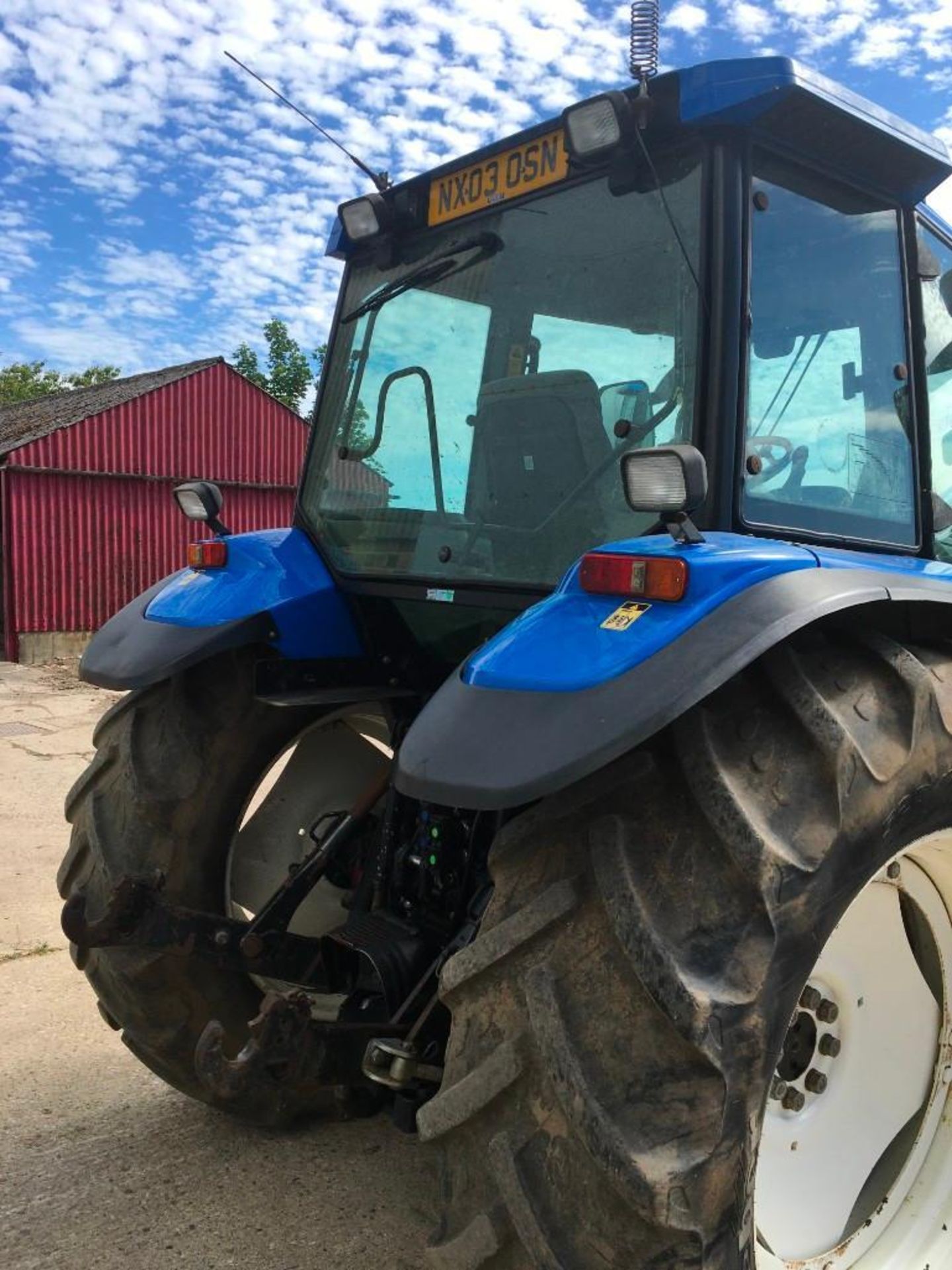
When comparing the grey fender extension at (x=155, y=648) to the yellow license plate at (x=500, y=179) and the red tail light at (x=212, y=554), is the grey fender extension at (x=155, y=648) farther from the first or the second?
the yellow license plate at (x=500, y=179)

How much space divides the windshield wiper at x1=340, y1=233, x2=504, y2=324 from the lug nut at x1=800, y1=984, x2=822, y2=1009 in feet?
5.48

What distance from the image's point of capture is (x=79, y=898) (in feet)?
7.45

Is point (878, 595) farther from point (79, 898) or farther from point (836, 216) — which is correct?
point (79, 898)

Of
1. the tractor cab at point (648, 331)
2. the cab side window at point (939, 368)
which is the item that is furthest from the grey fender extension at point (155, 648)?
the cab side window at point (939, 368)

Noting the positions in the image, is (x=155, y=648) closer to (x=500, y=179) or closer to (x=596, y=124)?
(x=500, y=179)

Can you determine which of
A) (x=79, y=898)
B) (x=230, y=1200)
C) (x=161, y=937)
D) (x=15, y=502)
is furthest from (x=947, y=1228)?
(x=15, y=502)

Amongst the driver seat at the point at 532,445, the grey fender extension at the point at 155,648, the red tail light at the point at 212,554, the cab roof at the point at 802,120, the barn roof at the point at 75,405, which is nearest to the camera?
the cab roof at the point at 802,120

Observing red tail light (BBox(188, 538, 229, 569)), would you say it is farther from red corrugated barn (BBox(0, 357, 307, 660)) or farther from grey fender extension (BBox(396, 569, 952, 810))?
red corrugated barn (BBox(0, 357, 307, 660))

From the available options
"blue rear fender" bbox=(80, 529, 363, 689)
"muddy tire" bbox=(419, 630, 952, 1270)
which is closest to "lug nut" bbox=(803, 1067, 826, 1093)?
"muddy tire" bbox=(419, 630, 952, 1270)

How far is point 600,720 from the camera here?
1.40m

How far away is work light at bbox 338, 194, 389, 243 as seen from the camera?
2611 mm

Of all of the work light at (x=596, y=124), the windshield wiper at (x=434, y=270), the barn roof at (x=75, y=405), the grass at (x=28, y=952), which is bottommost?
the grass at (x=28, y=952)

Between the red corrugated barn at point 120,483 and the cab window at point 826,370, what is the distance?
1329 centimetres

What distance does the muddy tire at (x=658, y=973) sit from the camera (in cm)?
135
